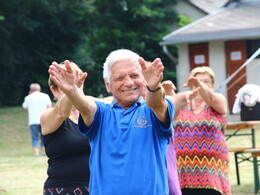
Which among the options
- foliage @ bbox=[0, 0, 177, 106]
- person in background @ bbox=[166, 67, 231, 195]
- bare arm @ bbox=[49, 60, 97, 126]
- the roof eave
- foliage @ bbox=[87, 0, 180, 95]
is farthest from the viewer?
foliage @ bbox=[87, 0, 180, 95]

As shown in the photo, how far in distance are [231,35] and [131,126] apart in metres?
20.5

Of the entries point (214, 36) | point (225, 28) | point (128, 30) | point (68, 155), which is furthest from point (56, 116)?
point (128, 30)

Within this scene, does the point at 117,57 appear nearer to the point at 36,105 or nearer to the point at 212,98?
the point at 212,98

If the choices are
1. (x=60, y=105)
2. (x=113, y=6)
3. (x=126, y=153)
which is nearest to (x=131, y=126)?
(x=126, y=153)

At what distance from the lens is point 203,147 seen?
6555 mm

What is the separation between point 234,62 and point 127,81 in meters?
21.6

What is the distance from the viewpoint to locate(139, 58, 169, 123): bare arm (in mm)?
Answer: 3488

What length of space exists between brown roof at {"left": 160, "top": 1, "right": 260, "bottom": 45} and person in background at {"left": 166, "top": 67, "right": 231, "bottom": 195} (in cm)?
1713

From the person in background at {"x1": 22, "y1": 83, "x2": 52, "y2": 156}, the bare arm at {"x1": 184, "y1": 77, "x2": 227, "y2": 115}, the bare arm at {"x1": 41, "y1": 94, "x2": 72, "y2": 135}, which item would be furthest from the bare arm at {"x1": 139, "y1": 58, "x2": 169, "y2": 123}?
the person in background at {"x1": 22, "y1": 83, "x2": 52, "y2": 156}

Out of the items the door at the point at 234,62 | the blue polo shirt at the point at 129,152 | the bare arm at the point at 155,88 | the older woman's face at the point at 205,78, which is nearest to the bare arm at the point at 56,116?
the blue polo shirt at the point at 129,152

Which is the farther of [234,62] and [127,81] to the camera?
[234,62]

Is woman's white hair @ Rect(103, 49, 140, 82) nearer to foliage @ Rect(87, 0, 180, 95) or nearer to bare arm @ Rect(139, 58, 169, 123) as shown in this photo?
bare arm @ Rect(139, 58, 169, 123)

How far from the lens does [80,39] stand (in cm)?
3284

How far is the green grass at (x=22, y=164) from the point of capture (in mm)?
11023
